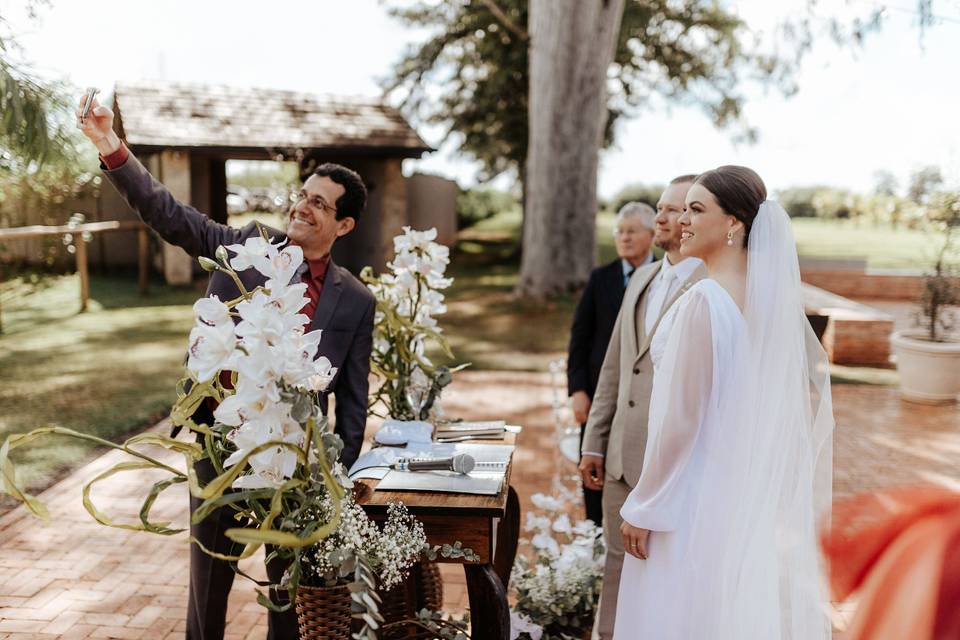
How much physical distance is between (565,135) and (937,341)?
674 centimetres

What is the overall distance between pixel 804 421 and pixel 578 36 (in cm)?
1166

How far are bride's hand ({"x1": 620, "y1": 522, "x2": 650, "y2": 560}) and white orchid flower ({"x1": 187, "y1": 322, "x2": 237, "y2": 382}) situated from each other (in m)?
1.45

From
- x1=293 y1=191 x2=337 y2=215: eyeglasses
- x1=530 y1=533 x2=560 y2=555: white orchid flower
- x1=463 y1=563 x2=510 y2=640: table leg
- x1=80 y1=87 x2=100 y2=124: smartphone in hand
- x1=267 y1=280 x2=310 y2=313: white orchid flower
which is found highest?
x1=80 y1=87 x2=100 y2=124: smartphone in hand

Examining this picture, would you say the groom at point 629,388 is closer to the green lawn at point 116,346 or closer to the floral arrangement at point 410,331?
the floral arrangement at point 410,331

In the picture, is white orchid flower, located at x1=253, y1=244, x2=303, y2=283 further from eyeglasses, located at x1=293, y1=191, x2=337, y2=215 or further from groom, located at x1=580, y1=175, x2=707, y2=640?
groom, located at x1=580, y1=175, x2=707, y2=640

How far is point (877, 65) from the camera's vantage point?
471 inches

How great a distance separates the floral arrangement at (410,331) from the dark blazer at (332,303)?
236 mm

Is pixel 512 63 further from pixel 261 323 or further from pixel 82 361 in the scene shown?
pixel 261 323

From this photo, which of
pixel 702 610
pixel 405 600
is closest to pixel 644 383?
pixel 702 610

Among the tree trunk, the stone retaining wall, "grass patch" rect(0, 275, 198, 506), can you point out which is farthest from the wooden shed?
the stone retaining wall

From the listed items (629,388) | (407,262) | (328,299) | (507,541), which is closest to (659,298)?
(629,388)

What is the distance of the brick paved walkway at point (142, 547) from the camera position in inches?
150

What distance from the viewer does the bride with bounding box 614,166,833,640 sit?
2393 mm

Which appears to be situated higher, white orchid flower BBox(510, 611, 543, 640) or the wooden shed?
the wooden shed
